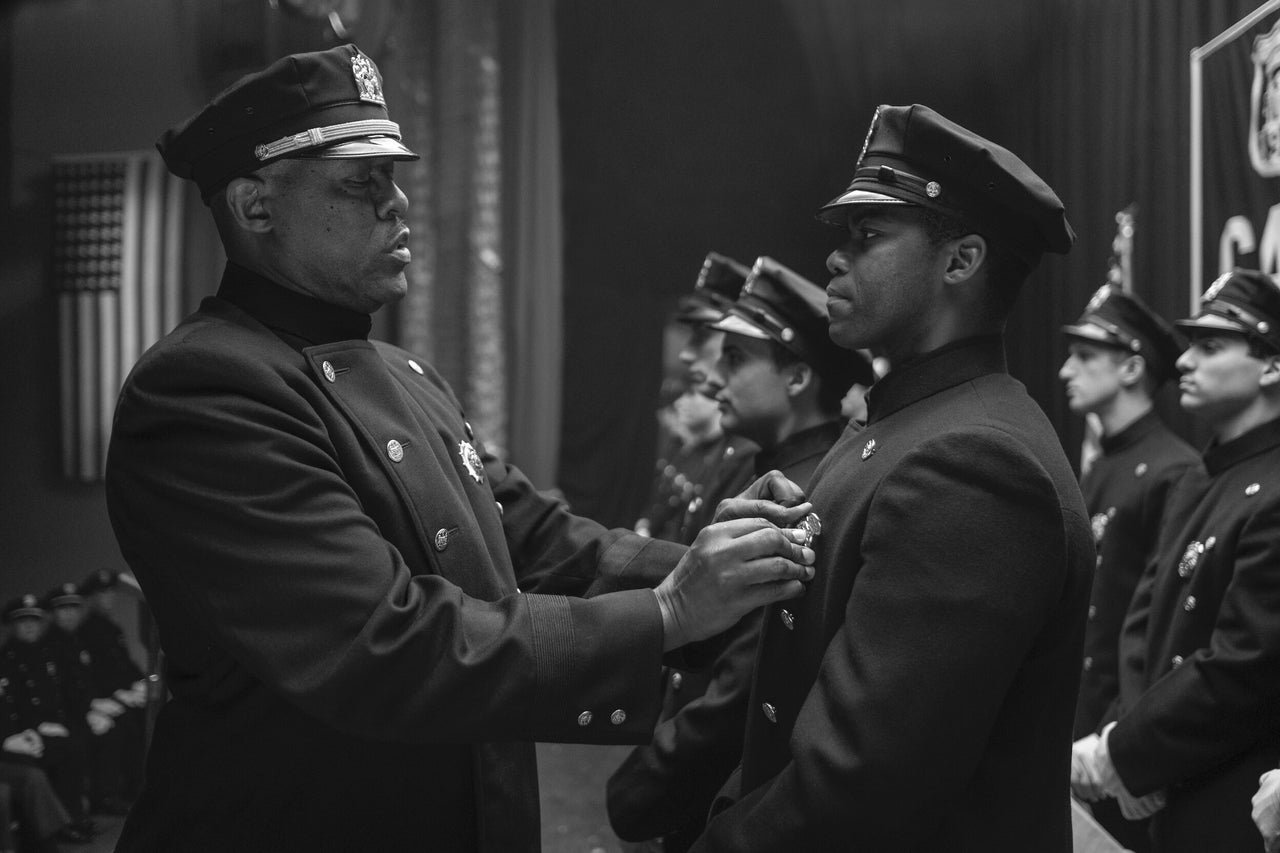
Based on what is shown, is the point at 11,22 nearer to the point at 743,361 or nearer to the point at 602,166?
the point at 743,361

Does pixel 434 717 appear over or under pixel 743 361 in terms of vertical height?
under

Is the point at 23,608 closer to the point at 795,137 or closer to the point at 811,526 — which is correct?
the point at 811,526

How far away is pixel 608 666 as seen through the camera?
5.29 ft

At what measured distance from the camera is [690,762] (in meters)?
2.40

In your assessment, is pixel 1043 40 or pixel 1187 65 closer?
pixel 1187 65

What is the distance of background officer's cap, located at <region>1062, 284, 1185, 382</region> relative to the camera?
4.49m

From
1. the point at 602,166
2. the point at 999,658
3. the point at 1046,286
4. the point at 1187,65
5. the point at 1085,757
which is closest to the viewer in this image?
the point at 999,658

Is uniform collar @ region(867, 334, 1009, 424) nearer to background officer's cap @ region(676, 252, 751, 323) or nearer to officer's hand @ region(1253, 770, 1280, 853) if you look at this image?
officer's hand @ region(1253, 770, 1280, 853)

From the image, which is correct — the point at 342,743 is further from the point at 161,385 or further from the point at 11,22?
the point at 11,22

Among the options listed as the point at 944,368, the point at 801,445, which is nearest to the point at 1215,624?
the point at 801,445

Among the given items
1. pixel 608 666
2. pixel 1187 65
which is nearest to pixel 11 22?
pixel 608 666

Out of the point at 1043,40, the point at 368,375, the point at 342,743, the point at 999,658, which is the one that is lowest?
the point at 342,743

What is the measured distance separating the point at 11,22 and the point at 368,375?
6.36 feet

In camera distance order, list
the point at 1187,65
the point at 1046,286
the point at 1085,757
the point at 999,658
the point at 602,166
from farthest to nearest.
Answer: the point at 602,166 < the point at 1046,286 < the point at 1187,65 < the point at 1085,757 < the point at 999,658
